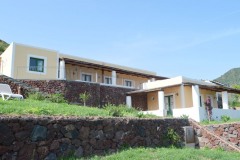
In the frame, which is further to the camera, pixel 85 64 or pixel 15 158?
pixel 85 64

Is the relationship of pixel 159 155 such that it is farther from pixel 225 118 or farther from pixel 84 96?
pixel 225 118

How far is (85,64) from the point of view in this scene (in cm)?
2667

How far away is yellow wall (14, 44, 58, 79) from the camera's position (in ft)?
82.0

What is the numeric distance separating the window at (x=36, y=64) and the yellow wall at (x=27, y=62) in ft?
1.09

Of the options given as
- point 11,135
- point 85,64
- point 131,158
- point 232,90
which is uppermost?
point 85,64

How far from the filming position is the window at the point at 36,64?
25.8 meters

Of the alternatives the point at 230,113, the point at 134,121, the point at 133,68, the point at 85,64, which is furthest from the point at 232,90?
the point at 134,121

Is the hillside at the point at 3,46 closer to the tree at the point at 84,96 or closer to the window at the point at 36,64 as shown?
the window at the point at 36,64

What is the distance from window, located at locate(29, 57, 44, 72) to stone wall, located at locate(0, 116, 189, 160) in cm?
1626

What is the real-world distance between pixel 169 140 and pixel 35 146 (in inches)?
283

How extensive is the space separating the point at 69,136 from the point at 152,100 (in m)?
21.0

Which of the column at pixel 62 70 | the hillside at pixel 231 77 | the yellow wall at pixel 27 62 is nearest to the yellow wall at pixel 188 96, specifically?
the column at pixel 62 70

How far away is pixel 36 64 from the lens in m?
26.3

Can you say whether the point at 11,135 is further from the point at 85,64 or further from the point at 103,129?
the point at 85,64
